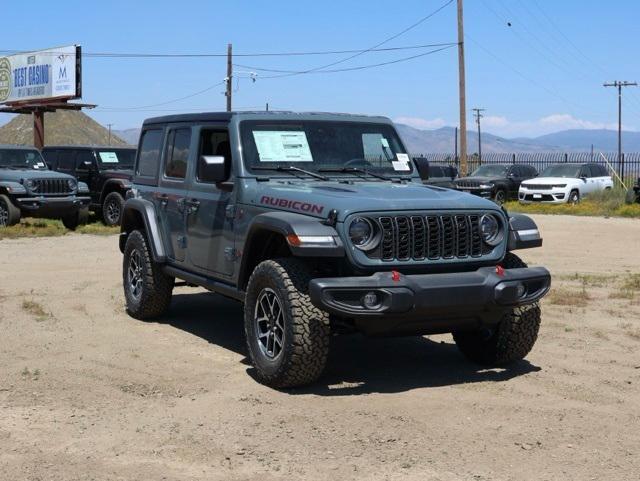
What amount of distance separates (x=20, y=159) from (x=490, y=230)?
1601cm

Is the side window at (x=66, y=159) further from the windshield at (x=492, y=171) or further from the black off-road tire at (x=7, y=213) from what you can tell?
the windshield at (x=492, y=171)

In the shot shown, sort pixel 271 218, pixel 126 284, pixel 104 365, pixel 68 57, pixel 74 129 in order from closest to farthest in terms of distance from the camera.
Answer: pixel 271 218 < pixel 104 365 < pixel 126 284 < pixel 68 57 < pixel 74 129

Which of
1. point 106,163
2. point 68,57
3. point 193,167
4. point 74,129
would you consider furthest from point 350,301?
point 74,129

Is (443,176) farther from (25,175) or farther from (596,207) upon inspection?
(25,175)

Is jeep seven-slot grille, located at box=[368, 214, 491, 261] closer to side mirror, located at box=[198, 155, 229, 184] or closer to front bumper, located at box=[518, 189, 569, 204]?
side mirror, located at box=[198, 155, 229, 184]

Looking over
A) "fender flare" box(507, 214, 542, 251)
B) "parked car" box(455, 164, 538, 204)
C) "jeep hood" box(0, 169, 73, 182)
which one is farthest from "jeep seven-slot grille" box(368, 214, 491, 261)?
"parked car" box(455, 164, 538, 204)

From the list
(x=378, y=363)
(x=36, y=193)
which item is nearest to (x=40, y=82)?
(x=36, y=193)

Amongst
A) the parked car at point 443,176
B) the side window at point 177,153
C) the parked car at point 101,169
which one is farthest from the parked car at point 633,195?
the side window at point 177,153

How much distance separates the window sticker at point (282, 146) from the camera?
24.5ft

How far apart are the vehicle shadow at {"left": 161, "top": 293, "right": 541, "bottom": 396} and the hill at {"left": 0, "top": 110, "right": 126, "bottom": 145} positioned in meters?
141

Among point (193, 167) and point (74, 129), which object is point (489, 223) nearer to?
point (193, 167)

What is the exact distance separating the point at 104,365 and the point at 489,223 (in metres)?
3.02

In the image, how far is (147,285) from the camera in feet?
29.0

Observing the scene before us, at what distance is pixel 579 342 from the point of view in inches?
321
